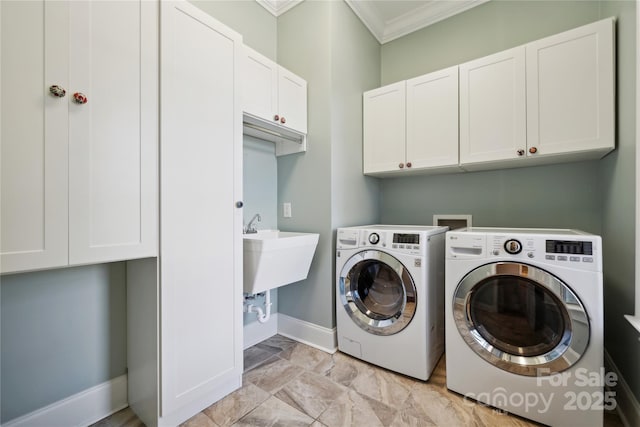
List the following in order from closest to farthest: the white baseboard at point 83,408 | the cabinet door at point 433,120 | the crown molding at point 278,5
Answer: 1. the white baseboard at point 83,408
2. the cabinet door at point 433,120
3. the crown molding at point 278,5

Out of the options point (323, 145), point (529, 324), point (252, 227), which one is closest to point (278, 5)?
point (323, 145)

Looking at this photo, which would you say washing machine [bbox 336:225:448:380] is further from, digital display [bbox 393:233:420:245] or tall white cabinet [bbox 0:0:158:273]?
tall white cabinet [bbox 0:0:158:273]

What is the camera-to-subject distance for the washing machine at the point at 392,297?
5.41 ft

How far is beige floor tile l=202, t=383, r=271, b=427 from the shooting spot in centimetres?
138

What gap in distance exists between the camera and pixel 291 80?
206cm

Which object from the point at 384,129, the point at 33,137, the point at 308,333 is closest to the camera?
the point at 33,137

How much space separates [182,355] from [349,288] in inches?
43.2

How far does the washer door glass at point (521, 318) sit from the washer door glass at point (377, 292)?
307 millimetres

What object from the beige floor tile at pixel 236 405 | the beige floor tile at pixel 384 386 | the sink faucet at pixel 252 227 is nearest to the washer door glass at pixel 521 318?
the beige floor tile at pixel 384 386

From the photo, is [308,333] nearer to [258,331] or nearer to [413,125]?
[258,331]

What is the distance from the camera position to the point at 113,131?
112 cm

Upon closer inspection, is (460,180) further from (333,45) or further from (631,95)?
(333,45)

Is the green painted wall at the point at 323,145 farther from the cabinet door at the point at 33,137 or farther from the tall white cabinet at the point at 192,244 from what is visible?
the cabinet door at the point at 33,137

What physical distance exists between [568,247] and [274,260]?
1.53 meters
